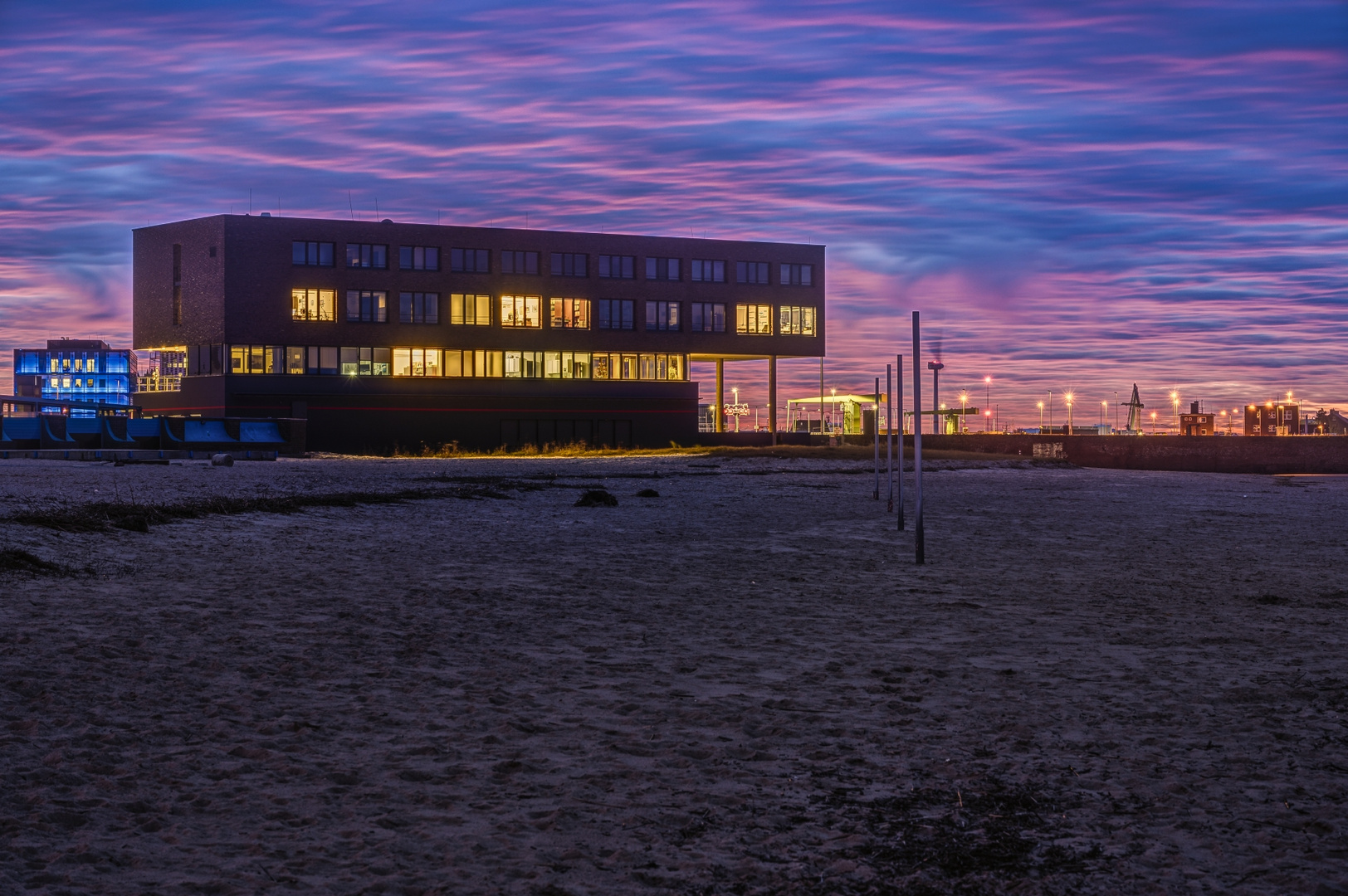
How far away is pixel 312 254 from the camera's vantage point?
260 ft

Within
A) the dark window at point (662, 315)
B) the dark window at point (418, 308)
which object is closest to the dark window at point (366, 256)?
the dark window at point (418, 308)

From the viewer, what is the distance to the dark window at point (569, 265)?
85.6 meters

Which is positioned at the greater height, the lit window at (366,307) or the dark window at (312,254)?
the dark window at (312,254)

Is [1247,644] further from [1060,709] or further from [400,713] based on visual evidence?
[400,713]

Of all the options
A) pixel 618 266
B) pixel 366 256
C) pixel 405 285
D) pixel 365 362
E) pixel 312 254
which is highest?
pixel 618 266

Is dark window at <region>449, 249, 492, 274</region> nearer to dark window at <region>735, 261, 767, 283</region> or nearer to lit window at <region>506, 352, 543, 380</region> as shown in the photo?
lit window at <region>506, 352, 543, 380</region>

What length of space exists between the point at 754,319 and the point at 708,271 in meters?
5.11

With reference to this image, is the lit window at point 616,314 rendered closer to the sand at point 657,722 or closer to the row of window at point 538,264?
the row of window at point 538,264

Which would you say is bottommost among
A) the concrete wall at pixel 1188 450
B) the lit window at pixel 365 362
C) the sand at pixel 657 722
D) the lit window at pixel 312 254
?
the sand at pixel 657 722

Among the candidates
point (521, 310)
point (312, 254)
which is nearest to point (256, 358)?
point (312, 254)

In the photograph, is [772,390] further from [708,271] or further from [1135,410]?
[1135,410]

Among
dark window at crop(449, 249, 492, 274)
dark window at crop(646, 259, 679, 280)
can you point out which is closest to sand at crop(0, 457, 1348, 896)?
dark window at crop(449, 249, 492, 274)

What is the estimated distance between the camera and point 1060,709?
752 centimetres

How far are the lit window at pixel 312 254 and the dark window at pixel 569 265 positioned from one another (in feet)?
51.1
